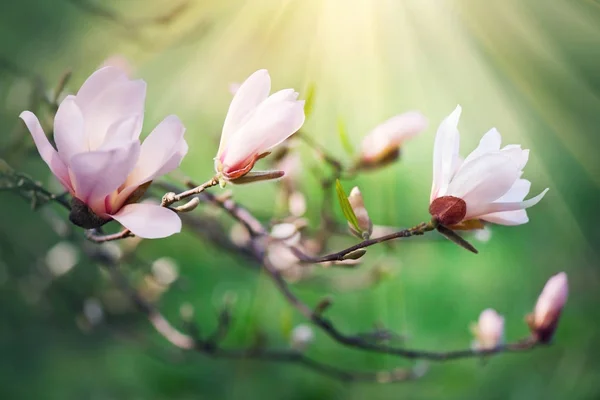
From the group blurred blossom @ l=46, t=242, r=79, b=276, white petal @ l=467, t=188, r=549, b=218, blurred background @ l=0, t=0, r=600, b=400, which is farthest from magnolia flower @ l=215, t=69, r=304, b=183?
blurred background @ l=0, t=0, r=600, b=400

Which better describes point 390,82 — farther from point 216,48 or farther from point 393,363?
point 393,363

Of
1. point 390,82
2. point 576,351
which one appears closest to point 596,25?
point 390,82

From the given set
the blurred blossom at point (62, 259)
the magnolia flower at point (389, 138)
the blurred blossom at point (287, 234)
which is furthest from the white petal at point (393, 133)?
the blurred blossom at point (62, 259)

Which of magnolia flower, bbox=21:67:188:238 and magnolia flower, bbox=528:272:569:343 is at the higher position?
magnolia flower, bbox=21:67:188:238

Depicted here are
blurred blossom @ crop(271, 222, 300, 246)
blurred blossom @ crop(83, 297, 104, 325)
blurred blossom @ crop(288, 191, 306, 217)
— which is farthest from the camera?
blurred blossom @ crop(83, 297, 104, 325)

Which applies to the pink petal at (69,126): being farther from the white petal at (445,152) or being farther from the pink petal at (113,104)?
→ the white petal at (445,152)

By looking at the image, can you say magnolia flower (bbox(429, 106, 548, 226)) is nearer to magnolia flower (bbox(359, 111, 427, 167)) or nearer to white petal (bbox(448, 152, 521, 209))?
white petal (bbox(448, 152, 521, 209))

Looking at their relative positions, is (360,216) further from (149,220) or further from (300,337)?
(300,337)
